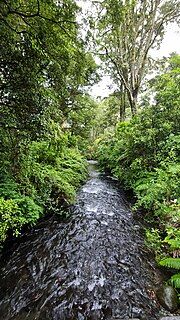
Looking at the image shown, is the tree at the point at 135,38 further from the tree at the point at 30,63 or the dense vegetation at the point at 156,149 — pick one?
the tree at the point at 30,63

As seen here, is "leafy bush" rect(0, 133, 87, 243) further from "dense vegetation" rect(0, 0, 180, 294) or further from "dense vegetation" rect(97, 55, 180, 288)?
"dense vegetation" rect(97, 55, 180, 288)

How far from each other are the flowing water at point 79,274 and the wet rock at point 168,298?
147 millimetres

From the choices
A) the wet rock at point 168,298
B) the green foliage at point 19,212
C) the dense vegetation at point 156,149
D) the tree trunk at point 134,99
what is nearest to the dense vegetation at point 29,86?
the green foliage at point 19,212

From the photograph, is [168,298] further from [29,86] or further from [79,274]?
[29,86]

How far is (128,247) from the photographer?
4730 millimetres

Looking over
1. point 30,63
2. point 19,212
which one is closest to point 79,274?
point 19,212

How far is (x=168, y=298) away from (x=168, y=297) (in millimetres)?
19

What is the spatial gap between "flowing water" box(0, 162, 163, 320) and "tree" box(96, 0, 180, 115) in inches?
396

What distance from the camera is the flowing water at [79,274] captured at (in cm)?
304

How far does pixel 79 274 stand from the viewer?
3791 mm

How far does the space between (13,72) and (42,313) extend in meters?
4.50

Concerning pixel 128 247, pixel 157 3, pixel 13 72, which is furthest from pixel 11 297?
pixel 157 3

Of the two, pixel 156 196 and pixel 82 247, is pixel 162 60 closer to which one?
pixel 156 196

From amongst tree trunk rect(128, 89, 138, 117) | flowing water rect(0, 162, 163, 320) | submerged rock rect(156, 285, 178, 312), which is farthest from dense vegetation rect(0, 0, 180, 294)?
tree trunk rect(128, 89, 138, 117)
